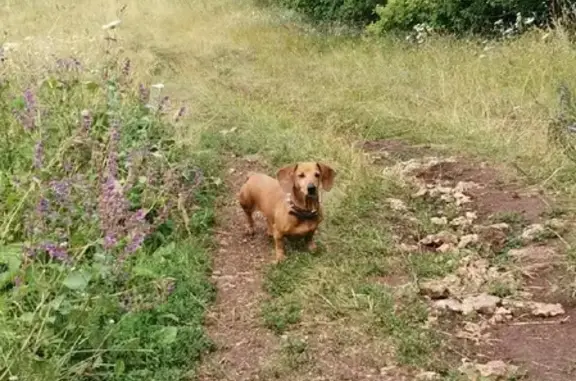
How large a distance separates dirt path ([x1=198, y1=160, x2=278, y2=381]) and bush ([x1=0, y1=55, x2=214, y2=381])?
93 millimetres

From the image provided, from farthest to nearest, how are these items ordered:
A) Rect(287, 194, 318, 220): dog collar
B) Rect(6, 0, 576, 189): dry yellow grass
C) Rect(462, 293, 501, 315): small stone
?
Rect(6, 0, 576, 189): dry yellow grass, Rect(287, 194, 318, 220): dog collar, Rect(462, 293, 501, 315): small stone

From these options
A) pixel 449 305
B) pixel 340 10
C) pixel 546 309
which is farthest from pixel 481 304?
pixel 340 10

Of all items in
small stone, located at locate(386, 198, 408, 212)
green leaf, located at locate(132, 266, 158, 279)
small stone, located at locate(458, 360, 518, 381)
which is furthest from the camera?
small stone, located at locate(386, 198, 408, 212)

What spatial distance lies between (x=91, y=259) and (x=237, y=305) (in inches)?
30.3

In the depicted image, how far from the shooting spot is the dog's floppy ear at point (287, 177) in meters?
4.69

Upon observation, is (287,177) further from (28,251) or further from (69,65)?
(69,65)

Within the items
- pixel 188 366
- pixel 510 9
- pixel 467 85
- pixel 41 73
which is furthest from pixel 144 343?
pixel 510 9

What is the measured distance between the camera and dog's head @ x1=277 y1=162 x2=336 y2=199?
4.59 metres

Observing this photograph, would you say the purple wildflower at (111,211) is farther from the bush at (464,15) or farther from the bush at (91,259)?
the bush at (464,15)

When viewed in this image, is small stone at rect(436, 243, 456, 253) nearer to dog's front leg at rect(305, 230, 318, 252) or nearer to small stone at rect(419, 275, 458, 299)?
small stone at rect(419, 275, 458, 299)

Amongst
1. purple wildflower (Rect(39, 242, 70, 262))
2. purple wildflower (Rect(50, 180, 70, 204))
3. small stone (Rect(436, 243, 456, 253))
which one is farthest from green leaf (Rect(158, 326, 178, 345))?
small stone (Rect(436, 243, 456, 253))

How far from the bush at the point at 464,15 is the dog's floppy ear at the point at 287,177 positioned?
523cm

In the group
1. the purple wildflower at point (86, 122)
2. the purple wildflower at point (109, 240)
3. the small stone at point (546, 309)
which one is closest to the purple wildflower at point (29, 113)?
the purple wildflower at point (86, 122)

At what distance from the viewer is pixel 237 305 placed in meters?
4.19
